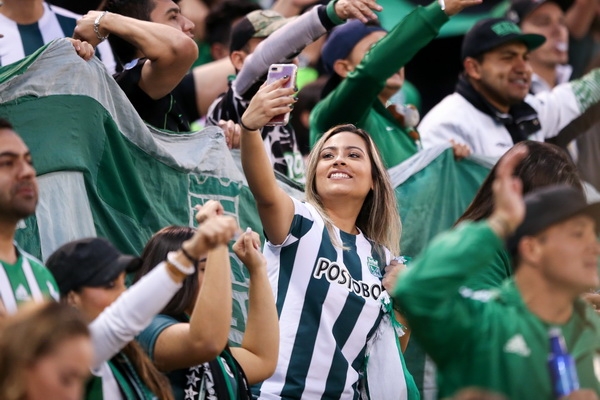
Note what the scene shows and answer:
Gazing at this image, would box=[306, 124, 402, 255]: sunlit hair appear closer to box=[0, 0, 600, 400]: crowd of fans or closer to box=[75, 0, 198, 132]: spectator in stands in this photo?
box=[0, 0, 600, 400]: crowd of fans

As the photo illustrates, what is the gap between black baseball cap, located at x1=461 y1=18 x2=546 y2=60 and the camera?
7.79m

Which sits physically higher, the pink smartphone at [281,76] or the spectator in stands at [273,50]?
the pink smartphone at [281,76]

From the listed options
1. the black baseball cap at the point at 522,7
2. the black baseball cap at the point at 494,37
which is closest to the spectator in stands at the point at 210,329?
the black baseball cap at the point at 494,37

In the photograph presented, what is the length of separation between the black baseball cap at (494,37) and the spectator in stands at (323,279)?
254 cm

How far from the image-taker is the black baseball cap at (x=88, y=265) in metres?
4.07

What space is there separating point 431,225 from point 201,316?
2.86 meters

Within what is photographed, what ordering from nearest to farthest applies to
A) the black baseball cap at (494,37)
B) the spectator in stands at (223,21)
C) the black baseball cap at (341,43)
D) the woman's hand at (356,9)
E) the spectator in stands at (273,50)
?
the woman's hand at (356,9) < the spectator in stands at (273,50) < the black baseball cap at (341,43) < the black baseball cap at (494,37) < the spectator in stands at (223,21)

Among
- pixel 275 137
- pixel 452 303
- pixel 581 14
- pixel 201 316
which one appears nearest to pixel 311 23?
pixel 275 137

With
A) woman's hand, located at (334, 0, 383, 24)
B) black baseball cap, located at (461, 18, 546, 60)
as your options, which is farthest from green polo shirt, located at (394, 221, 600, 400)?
black baseball cap, located at (461, 18, 546, 60)

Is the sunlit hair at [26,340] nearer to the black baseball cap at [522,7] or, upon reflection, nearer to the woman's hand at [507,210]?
the woman's hand at [507,210]

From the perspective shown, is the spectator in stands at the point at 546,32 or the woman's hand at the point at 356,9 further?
the spectator in stands at the point at 546,32

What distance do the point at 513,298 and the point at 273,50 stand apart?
2.81 metres

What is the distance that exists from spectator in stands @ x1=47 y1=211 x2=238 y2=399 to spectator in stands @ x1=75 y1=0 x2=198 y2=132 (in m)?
1.73

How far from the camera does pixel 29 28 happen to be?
628cm
